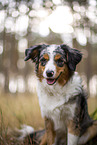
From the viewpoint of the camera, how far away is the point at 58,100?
7.79 ft

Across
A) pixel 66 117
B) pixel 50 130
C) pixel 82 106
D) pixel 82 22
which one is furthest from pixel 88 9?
pixel 50 130

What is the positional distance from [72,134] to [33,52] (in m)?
1.51

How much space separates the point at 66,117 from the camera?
2.36m

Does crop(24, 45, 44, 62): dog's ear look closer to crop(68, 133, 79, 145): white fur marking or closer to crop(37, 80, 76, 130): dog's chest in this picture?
crop(37, 80, 76, 130): dog's chest

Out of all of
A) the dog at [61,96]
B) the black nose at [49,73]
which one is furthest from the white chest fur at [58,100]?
the black nose at [49,73]

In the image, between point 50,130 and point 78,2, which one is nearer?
point 50,130

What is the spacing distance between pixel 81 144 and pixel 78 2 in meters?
3.12

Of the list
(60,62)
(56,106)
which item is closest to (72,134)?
(56,106)

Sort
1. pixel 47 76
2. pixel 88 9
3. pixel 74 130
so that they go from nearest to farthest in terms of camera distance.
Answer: pixel 47 76 < pixel 74 130 < pixel 88 9

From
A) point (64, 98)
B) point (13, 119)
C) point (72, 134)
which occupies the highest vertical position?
point (64, 98)

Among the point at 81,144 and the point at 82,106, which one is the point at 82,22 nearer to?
the point at 82,106

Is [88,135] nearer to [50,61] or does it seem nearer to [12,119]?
[50,61]

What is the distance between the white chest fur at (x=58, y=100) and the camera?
2.32 meters

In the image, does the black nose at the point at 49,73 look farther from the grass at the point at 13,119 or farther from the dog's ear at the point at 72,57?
the grass at the point at 13,119
